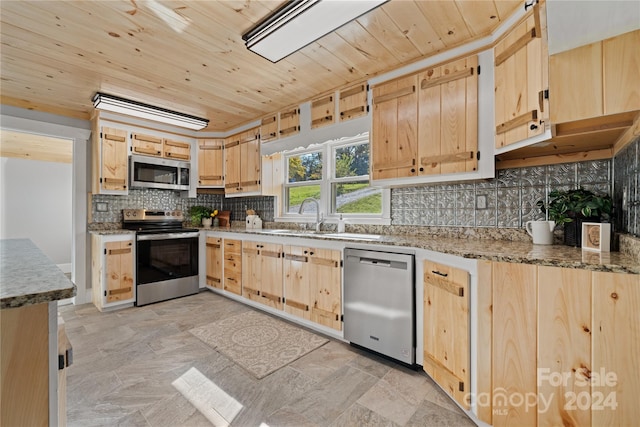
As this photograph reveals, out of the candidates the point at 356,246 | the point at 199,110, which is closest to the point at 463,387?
the point at 356,246

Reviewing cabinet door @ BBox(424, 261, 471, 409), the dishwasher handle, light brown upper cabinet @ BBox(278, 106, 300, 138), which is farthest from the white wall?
cabinet door @ BBox(424, 261, 471, 409)

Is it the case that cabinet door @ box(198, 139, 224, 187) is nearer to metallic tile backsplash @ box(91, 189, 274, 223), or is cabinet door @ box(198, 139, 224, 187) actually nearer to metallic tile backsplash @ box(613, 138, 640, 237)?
metallic tile backsplash @ box(91, 189, 274, 223)

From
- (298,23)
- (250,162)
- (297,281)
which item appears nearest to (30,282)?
(298,23)

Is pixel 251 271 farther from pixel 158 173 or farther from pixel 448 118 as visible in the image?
pixel 448 118

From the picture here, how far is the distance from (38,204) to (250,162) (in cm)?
Answer: 504

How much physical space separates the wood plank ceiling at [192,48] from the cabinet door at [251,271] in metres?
1.78

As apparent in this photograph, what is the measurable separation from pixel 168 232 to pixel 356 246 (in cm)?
269

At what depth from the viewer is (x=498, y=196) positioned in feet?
7.46

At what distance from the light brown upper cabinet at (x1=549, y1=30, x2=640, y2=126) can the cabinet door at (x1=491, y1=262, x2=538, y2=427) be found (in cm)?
83

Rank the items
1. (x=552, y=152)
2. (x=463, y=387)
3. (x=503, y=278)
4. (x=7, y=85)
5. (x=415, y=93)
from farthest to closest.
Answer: (x=7, y=85)
(x=415, y=93)
(x=552, y=152)
(x=463, y=387)
(x=503, y=278)

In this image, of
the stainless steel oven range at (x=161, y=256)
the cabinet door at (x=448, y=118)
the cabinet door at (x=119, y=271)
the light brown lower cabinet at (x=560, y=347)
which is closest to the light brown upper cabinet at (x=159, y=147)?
the stainless steel oven range at (x=161, y=256)

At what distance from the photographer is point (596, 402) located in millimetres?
1232

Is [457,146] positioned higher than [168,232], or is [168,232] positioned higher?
[457,146]

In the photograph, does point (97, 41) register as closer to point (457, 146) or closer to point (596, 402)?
point (457, 146)
